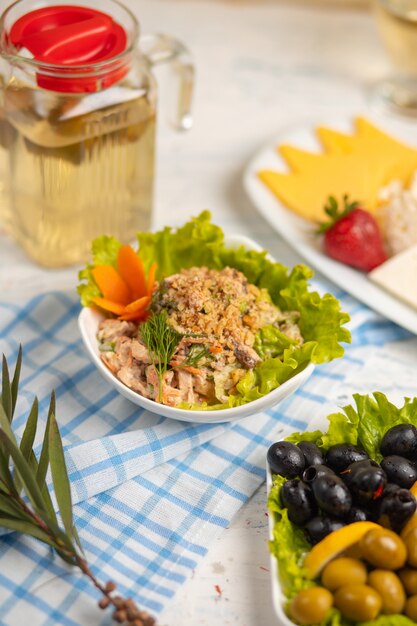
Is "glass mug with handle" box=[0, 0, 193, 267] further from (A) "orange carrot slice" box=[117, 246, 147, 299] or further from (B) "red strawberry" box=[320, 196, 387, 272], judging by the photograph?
(B) "red strawberry" box=[320, 196, 387, 272]

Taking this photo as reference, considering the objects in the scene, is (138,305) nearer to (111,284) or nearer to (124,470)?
(111,284)

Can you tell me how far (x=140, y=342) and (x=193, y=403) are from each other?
0.72 feet

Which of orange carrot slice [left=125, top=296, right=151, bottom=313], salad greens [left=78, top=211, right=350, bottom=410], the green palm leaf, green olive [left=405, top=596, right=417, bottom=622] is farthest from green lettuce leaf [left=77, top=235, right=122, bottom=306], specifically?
green olive [left=405, top=596, right=417, bottom=622]

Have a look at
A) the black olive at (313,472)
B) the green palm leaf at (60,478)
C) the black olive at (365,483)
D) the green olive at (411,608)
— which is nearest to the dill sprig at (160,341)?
the green palm leaf at (60,478)

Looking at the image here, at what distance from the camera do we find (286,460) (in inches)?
75.0

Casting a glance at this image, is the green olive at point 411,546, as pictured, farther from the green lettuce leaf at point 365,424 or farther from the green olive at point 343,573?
the green lettuce leaf at point 365,424

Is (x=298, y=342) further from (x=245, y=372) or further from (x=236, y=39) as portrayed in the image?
(x=236, y=39)

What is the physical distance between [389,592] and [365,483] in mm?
241

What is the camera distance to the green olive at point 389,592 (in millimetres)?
1645

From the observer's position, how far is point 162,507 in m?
1.99

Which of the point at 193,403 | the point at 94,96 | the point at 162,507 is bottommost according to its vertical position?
the point at 162,507

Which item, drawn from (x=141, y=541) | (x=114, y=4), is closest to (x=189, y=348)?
(x=141, y=541)

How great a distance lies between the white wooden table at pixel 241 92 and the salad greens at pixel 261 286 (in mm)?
288

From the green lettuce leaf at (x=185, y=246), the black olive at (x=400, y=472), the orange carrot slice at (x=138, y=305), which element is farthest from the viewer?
the green lettuce leaf at (x=185, y=246)
